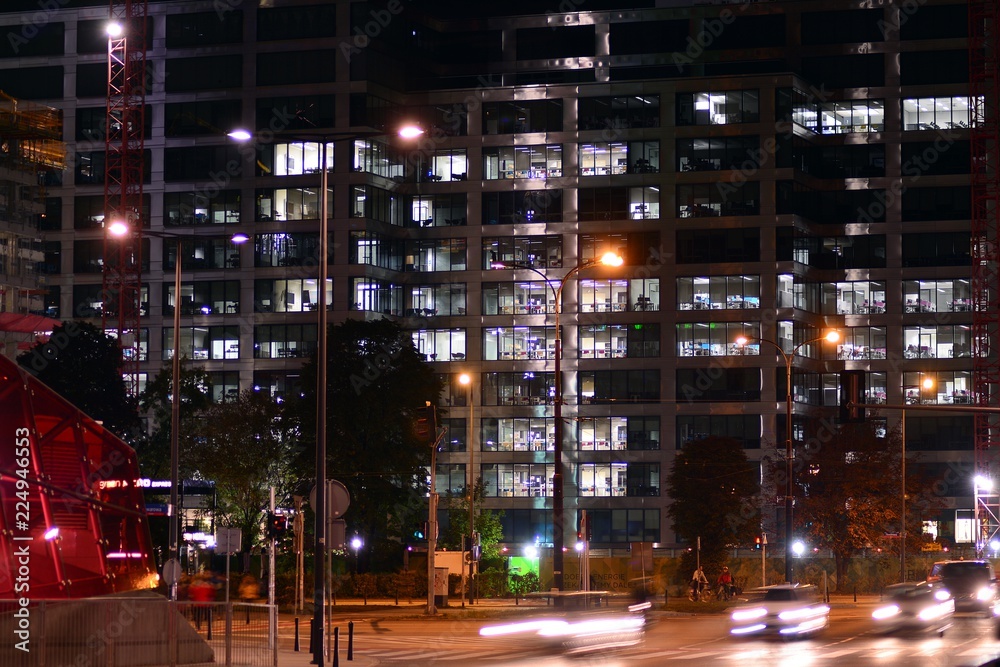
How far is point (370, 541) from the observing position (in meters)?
83.9

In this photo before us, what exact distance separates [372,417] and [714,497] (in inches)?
717

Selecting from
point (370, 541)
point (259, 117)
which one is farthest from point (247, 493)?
point (259, 117)

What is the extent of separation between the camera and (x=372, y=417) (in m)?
79.8

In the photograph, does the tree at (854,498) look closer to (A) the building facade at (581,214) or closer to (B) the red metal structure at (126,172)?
(A) the building facade at (581,214)

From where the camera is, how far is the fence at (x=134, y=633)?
23.6 m

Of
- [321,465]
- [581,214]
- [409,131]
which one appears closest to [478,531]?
[581,214]

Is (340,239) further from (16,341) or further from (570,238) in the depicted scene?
(16,341)

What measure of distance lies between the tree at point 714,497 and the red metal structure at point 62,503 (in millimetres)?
44117

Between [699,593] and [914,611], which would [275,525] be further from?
[699,593]

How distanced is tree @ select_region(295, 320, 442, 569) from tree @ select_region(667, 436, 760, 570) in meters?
13.8

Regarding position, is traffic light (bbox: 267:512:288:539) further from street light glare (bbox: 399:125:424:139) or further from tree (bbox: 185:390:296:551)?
tree (bbox: 185:390:296:551)

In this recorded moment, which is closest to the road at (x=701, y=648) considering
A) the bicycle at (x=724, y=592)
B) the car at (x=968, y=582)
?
the car at (x=968, y=582)

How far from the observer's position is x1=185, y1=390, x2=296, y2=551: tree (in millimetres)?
85438

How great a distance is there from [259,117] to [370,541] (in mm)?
37409
